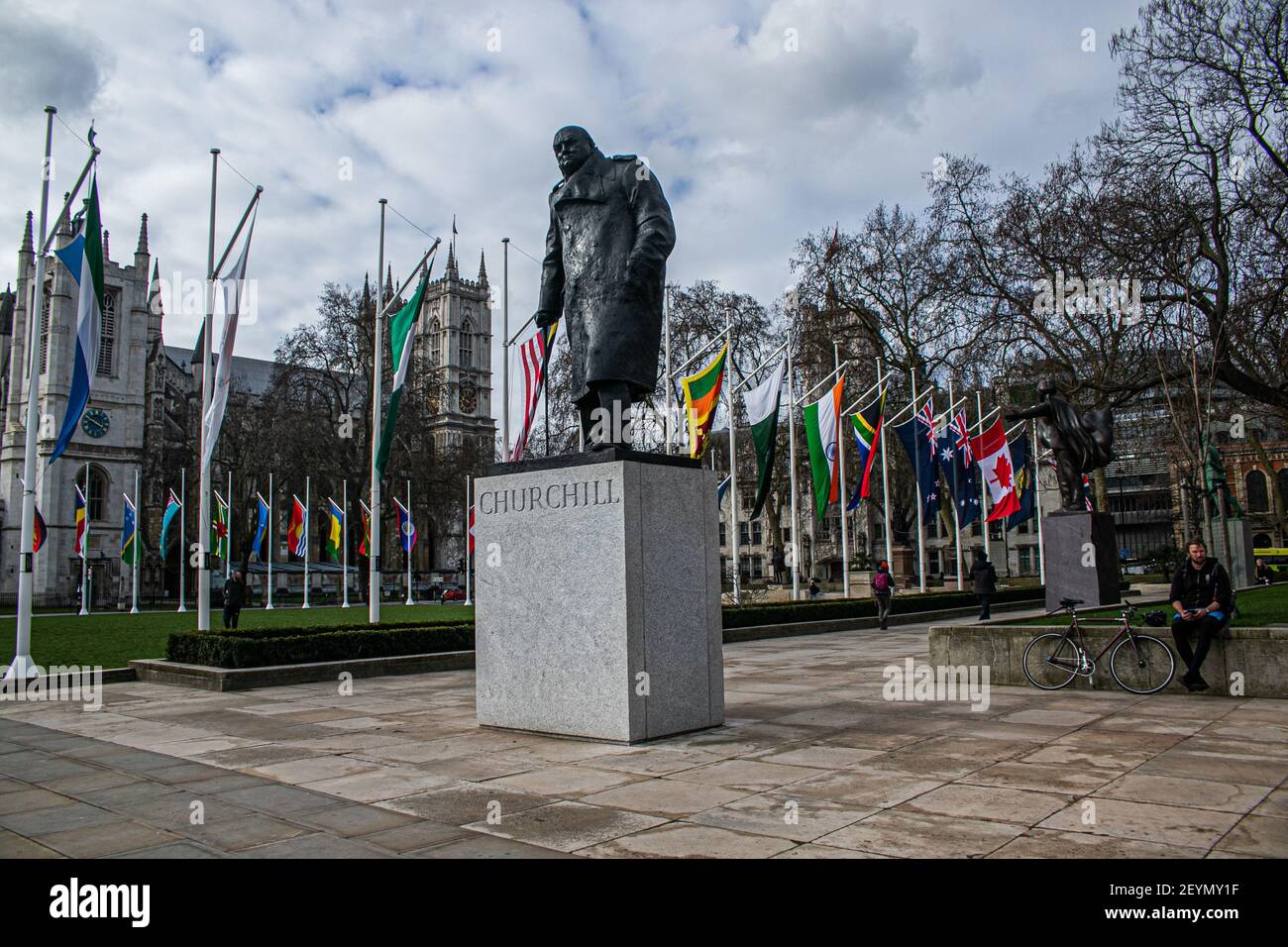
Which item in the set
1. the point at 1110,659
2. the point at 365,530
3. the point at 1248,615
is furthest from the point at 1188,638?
the point at 365,530

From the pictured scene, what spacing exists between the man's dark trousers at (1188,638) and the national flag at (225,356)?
15.1 metres

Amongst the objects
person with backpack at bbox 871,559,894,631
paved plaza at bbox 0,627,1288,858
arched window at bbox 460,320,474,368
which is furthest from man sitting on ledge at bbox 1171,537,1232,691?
arched window at bbox 460,320,474,368

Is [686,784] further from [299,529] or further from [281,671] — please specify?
[299,529]

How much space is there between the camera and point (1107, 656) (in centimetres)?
1089

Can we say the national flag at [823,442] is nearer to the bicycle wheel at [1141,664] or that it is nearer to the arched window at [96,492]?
the bicycle wheel at [1141,664]

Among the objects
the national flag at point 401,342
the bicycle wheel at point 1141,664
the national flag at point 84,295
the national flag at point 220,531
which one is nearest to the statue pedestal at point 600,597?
the bicycle wheel at point 1141,664

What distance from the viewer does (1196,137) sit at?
768 inches

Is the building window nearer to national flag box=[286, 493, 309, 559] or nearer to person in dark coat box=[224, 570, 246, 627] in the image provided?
national flag box=[286, 493, 309, 559]

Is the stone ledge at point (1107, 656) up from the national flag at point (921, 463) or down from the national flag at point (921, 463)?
down

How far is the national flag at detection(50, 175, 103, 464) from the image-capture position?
13953 millimetres

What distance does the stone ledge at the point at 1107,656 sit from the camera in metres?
9.93

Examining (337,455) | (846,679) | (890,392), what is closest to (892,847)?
(846,679)

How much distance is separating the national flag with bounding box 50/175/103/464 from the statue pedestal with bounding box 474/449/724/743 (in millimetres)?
8740
